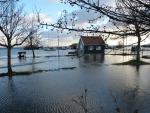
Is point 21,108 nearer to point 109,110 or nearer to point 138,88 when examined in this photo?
point 109,110

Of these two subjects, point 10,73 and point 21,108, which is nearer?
point 21,108

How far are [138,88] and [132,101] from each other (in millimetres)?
4560

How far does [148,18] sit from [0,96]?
573 inches

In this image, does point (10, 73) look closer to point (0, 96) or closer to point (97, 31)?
point (0, 96)

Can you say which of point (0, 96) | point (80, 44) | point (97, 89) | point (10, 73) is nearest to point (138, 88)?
point (97, 89)

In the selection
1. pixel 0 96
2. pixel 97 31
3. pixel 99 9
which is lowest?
pixel 0 96

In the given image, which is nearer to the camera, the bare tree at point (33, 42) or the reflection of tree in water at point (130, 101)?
the reflection of tree in water at point (130, 101)

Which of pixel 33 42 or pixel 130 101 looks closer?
pixel 130 101

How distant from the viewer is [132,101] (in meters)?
14.3

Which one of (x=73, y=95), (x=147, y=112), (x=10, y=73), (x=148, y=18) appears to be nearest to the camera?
(x=148, y=18)

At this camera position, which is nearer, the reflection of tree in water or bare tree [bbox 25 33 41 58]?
the reflection of tree in water

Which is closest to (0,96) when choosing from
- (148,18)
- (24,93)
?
(24,93)

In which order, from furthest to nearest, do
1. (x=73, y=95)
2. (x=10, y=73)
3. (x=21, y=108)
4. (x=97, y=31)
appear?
(x=10, y=73), (x=73, y=95), (x=21, y=108), (x=97, y=31)

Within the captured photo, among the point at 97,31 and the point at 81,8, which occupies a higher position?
the point at 81,8
